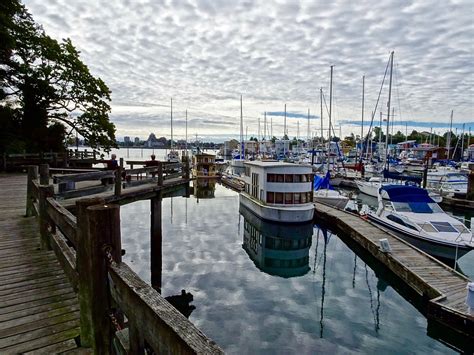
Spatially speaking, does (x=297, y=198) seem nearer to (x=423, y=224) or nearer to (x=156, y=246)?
(x=423, y=224)

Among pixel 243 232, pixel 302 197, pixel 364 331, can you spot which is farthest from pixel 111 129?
pixel 364 331

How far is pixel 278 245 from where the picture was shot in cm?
1834

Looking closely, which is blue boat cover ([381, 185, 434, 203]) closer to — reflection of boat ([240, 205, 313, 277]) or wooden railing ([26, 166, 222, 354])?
reflection of boat ([240, 205, 313, 277])

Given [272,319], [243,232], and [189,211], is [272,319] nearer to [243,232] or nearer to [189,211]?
[243,232]

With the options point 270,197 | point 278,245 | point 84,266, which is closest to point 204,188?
point 270,197

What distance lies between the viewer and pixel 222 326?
9.38 meters

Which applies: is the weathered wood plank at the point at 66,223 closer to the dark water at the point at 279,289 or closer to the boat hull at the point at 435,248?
the dark water at the point at 279,289

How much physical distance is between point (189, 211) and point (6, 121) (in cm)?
1478

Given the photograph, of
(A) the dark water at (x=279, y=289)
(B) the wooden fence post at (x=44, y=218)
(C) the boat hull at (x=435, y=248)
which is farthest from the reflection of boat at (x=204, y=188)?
(B) the wooden fence post at (x=44, y=218)

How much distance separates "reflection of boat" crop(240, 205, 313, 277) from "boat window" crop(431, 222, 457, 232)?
6.41 metres

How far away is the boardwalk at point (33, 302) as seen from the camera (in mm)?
3205

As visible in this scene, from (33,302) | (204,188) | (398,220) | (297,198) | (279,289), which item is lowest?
(279,289)

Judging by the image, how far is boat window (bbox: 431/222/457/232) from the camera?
49.9 feet

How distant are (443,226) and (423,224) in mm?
850
